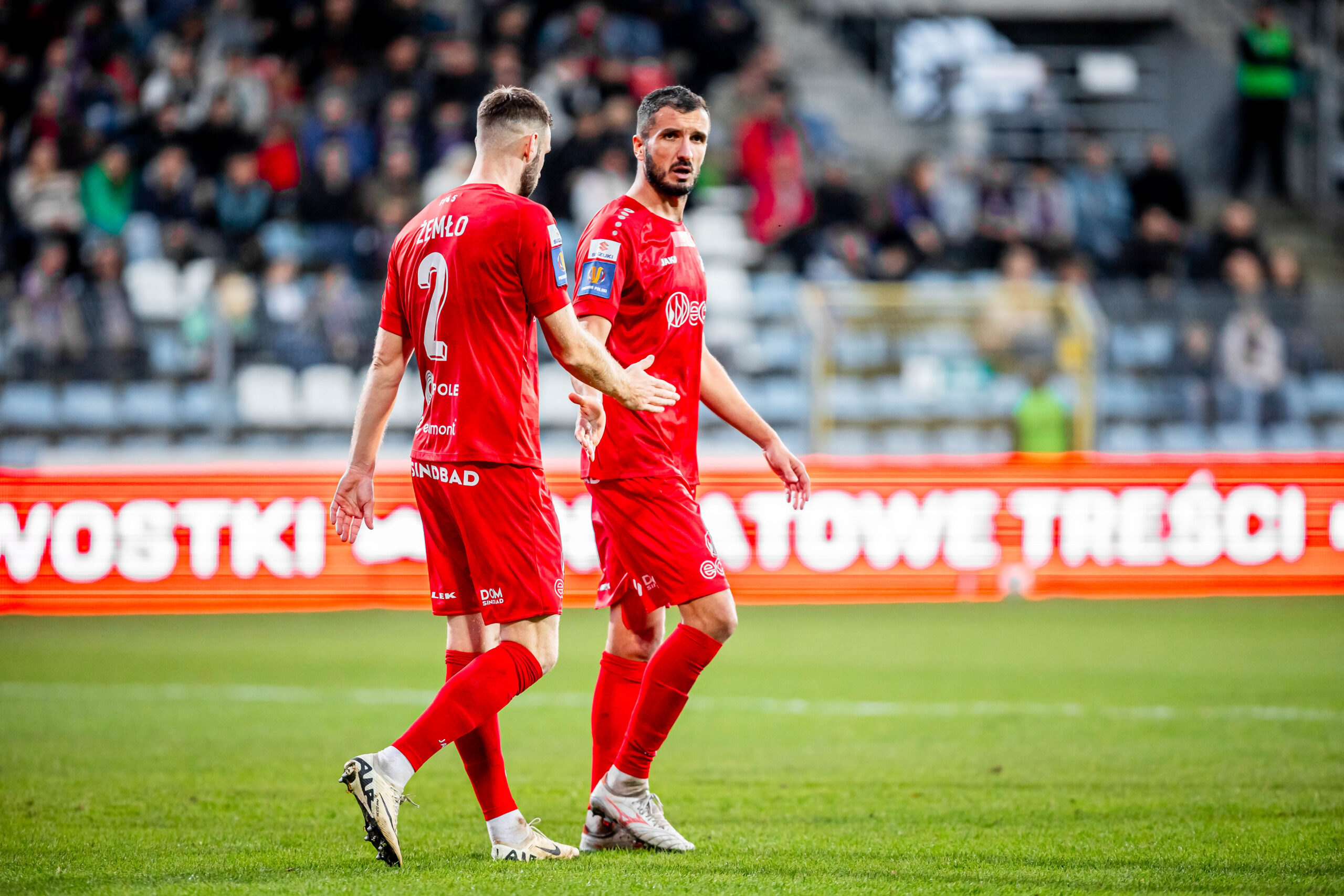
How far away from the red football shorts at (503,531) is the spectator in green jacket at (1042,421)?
32.3 feet

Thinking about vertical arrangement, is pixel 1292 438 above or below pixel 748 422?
below

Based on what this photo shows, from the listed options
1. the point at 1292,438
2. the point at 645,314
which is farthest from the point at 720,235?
the point at 645,314

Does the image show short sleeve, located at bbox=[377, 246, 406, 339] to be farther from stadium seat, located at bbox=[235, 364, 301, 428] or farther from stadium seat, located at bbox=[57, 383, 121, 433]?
stadium seat, located at bbox=[57, 383, 121, 433]

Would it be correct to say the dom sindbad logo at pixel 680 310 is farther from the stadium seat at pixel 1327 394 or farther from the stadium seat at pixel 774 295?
Answer: the stadium seat at pixel 1327 394

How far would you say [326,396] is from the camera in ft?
44.9

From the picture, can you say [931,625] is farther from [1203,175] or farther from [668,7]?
[1203,175]

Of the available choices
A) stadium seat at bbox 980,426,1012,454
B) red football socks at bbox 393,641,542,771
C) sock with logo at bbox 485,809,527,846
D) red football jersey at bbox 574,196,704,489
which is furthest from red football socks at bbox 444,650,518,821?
stadium seat at bbox 980,426,1012,454

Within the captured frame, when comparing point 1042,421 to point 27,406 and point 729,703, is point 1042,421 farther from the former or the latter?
point 27,406

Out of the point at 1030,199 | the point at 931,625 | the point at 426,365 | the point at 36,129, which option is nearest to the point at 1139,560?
the point at 931,625

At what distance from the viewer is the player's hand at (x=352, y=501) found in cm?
493

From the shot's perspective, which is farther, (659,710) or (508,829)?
(659,710)

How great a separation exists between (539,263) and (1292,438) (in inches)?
444

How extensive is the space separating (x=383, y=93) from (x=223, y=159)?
6.79 feet

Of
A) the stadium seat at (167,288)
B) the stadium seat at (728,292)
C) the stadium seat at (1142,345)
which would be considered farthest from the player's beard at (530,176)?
the stadium seat at (1142,345)
